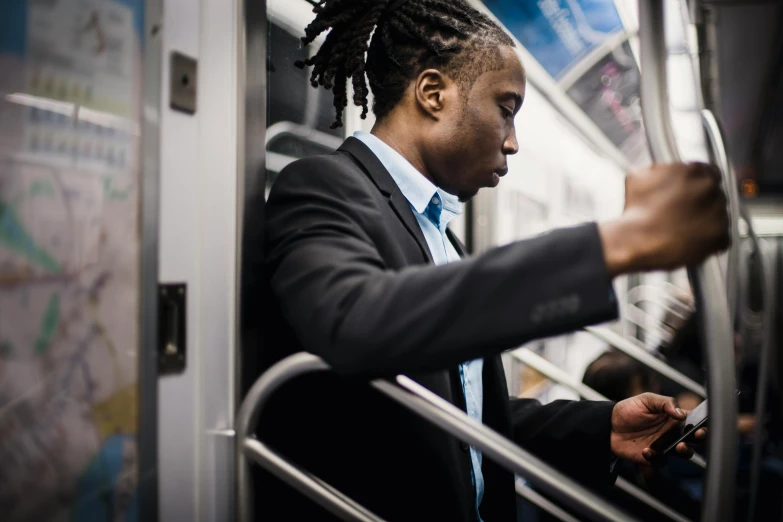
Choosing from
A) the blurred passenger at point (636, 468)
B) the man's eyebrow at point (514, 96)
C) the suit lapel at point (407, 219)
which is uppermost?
the man's eyebrow at point (514, 96)

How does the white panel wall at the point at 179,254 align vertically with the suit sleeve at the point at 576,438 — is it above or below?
above

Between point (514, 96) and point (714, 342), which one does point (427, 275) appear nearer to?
point (714, 342)

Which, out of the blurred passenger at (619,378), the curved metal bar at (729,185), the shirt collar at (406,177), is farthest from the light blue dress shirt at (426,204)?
the blurred passenger at (619,378)

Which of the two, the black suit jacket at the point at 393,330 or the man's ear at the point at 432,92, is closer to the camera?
the black suit jacket at the point at 393,330

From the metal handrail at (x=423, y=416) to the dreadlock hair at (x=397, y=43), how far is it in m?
0.68

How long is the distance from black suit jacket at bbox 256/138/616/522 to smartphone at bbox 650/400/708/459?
0.41 ft

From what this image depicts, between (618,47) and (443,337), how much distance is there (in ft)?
11.8

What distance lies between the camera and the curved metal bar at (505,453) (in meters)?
0.85

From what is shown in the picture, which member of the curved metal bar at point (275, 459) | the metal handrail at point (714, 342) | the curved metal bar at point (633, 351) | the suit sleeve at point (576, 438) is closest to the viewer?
the metal handrail at point (714, 342)

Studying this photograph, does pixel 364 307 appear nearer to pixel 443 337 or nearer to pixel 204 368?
pixel 443 337

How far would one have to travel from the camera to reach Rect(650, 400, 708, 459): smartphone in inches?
48.6

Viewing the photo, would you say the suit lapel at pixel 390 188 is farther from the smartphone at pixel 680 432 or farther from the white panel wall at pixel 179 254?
the smartphone at pixel 680 432

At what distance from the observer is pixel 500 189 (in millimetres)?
3383

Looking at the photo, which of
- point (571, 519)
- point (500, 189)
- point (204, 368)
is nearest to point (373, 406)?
point (204, 368)
